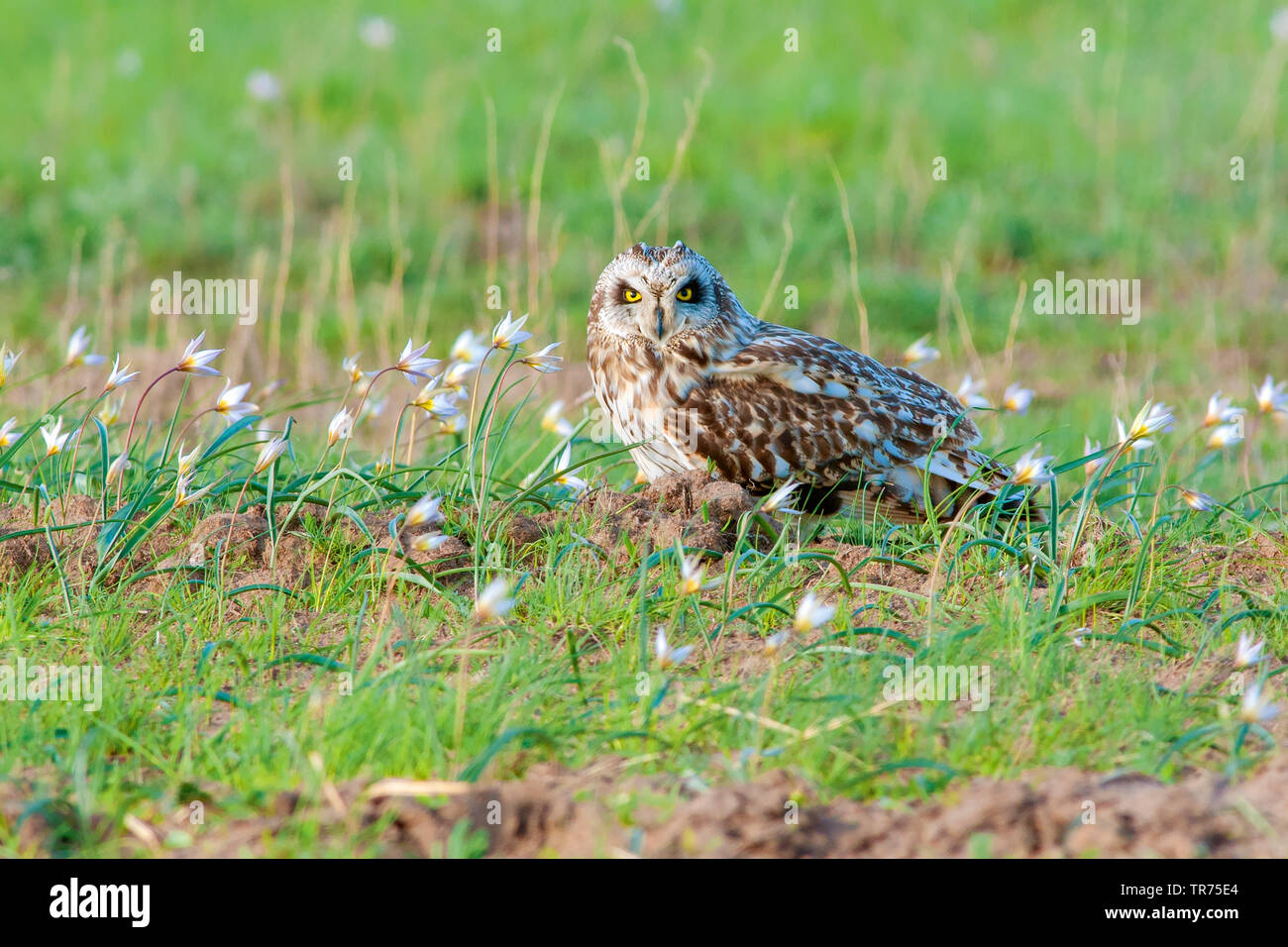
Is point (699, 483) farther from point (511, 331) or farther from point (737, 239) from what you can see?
point (737, 239)

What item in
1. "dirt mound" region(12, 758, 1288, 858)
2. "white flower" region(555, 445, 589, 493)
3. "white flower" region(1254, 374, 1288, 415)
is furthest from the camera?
"white flower" region(1254, 374, 1288, 415)

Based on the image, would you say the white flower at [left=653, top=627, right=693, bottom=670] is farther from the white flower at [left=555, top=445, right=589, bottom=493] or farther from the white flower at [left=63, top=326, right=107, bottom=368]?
Answer: the white flower at [left=63, top=326, right=107, bottom=368]

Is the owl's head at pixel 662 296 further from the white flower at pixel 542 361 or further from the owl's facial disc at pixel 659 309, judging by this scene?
the white flower at pixel 542 361

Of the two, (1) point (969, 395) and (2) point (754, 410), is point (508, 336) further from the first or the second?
(1) point (969, 395)

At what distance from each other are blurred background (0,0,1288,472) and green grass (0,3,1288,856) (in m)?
0.05

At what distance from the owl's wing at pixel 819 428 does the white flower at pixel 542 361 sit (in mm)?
681

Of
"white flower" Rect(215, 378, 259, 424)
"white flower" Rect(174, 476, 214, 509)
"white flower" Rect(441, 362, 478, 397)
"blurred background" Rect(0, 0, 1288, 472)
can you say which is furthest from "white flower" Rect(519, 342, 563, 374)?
"blurred background" Rect(0, 0, 1288, 472)

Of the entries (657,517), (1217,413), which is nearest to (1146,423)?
(1217,413)

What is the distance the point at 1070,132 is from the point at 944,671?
9.62 metres

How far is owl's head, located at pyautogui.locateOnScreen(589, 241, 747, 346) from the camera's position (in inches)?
203

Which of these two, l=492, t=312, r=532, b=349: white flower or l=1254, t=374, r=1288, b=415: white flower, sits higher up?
l=492, t=312, r=532, b=349: white flower

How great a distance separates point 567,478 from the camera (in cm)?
476

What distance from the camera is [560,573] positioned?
429 centimetres
